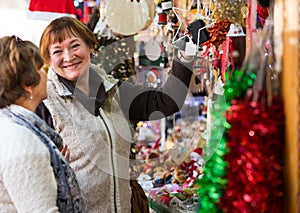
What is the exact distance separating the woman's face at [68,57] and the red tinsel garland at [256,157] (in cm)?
103

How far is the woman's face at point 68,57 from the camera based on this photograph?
2.02 meters

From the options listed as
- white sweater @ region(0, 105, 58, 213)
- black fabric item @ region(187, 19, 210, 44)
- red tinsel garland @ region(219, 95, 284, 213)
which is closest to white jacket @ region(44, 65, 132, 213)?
black fabric item @ region(187, 19, 210, 44)

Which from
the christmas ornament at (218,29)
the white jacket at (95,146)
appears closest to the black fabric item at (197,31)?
the christmas ornament at (218,29)

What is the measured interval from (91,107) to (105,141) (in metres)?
0.15

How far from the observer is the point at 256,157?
1.08 meters

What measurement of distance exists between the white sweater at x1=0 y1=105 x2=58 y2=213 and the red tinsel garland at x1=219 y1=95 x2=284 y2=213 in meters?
0.54

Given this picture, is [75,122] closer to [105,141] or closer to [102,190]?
[105,141]

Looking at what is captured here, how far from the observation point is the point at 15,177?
1.39 metres

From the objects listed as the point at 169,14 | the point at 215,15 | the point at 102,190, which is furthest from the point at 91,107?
the point at 169,14

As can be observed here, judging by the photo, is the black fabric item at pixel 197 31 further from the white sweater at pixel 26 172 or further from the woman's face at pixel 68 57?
the white sweater at pixel 26 172

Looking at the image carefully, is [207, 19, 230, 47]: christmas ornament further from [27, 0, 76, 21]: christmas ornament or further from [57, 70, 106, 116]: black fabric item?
[27, 0, 76, 21]: christmas ornament

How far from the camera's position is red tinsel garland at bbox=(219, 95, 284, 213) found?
1.09 meters

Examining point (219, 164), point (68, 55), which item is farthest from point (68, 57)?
point (219, 164)

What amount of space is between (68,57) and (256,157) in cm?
112
